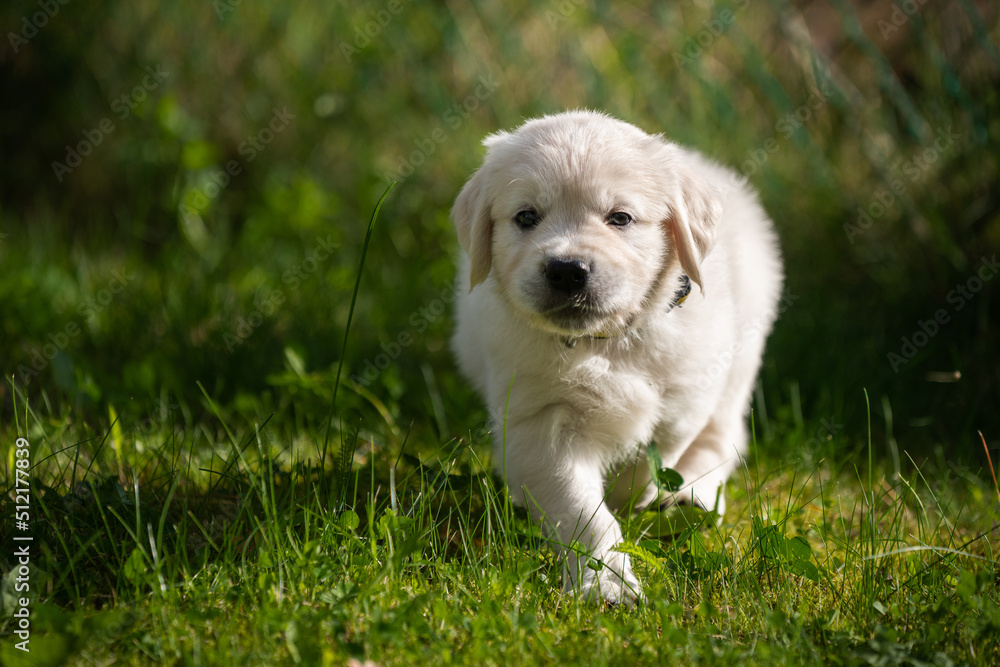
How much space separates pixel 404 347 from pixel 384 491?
4.76ft

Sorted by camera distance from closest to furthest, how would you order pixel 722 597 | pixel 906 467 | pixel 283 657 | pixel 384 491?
pixel 283 657 → pixel 722 597 → pixel 384 491 → pixel 906 467

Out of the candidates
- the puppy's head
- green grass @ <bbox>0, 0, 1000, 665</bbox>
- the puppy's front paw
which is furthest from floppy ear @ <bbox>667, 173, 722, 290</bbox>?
the puppy's front paw

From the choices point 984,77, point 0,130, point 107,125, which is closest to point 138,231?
point 107,125

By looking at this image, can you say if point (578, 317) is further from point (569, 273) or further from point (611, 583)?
point (611, 583)

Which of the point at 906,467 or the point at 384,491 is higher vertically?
the point at 384,491

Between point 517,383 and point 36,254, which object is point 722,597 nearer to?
point 517,383

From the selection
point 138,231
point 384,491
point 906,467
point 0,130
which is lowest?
point 906,467

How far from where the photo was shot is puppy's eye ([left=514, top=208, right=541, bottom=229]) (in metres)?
2.51

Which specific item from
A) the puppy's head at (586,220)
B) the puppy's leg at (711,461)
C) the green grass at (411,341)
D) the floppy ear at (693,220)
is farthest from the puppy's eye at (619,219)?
the puppy's leg at (711,461)

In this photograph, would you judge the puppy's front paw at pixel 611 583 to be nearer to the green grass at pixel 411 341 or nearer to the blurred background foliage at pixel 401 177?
the green grass at pixel 411 341

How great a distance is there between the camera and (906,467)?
3176 mm

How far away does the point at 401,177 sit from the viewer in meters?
5.07

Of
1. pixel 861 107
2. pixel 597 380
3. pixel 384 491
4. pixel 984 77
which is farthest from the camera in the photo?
pixel 861 107

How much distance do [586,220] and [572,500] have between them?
2.65 feet
